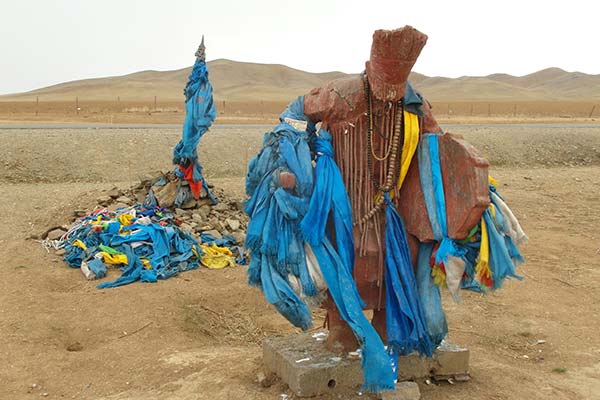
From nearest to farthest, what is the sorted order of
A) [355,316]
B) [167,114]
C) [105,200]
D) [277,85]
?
[355,316] → [105,200] → [167,114] → [277,85]

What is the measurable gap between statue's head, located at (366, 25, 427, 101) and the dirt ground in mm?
2143

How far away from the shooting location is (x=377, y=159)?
159 inches

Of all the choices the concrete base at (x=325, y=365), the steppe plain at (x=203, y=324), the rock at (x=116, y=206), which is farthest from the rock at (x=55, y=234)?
the concrete base at (x=325, y=365)

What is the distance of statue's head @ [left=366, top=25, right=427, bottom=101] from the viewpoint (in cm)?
364

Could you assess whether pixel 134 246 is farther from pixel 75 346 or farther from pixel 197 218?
pixel 75 346

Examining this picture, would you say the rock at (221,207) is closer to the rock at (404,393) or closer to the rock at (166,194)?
the rock at (166,194)

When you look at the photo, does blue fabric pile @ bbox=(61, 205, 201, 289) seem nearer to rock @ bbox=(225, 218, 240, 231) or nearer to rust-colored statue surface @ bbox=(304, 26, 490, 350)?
rock @ bbox=(225, 218, 240, 231)

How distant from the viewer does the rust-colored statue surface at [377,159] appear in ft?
12.8

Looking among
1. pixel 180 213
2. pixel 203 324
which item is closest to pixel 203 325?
pixel 203 324

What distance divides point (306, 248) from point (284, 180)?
1.48 feet

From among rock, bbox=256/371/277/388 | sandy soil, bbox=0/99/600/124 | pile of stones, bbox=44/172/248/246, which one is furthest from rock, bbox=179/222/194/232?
sandy soil, bbox=0/99/600/124

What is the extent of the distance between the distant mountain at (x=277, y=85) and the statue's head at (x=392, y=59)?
206ft

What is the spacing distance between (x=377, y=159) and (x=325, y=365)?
145 centimetres

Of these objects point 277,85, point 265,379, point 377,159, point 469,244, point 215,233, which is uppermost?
point 277,85
